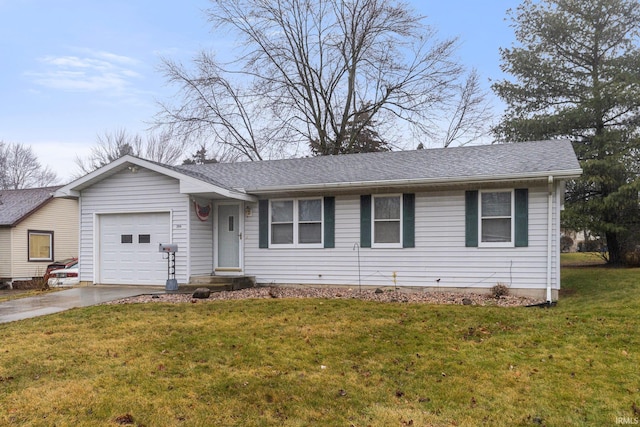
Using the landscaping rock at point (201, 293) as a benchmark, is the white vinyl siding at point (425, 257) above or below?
above

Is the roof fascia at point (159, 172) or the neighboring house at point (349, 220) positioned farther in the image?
the roof fascia at point (159, 172)

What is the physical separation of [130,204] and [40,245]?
1362 cm

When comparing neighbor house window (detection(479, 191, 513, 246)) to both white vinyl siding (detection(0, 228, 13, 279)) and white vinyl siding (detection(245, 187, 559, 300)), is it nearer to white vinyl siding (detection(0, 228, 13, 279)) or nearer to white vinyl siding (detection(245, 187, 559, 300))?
white vinyl siding (detection(245, 187, 559, 300))

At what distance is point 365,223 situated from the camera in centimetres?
1094

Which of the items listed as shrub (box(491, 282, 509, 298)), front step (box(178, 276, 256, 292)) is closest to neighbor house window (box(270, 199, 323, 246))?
front step (box(178, 276, 256, 292))

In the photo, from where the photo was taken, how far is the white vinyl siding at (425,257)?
9750 millimetres

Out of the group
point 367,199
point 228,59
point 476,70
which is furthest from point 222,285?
point 476,70

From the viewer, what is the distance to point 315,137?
25.9 metres

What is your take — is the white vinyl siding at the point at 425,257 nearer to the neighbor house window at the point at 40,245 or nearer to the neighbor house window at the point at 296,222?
the neighbor house window at the point at 296,222

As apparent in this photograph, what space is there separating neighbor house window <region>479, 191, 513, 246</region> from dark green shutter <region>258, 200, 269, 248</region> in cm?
526

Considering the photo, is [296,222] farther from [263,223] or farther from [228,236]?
[228,236]

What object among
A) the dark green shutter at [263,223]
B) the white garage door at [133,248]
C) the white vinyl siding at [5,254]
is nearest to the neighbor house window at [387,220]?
the dark green shutter at [263,223]

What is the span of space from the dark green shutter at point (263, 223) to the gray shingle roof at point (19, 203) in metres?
15.2

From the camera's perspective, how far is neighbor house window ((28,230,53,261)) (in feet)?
71.5
